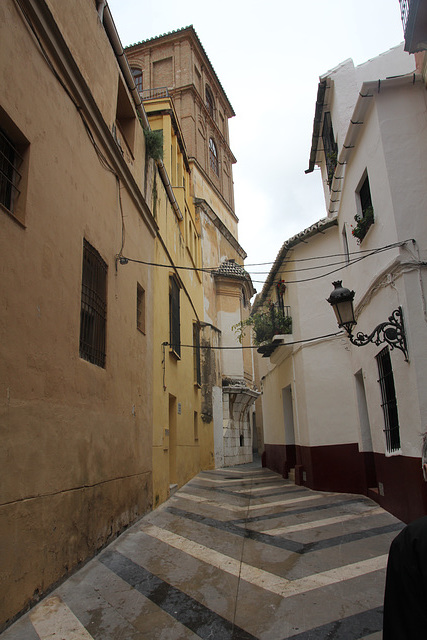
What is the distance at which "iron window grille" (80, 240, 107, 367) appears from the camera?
17.6ft

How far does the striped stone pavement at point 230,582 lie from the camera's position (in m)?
3.40

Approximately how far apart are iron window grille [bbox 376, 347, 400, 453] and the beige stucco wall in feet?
12.9

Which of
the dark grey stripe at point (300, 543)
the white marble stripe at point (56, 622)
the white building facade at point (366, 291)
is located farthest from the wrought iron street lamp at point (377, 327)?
the white marble stripe at point (56, 622)

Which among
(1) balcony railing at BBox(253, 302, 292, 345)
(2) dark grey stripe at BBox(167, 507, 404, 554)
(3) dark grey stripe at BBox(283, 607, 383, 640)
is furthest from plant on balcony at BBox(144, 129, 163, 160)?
(3) dark grey stripe at BBox(283, 607, 383, 640)

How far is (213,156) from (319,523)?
945 inches

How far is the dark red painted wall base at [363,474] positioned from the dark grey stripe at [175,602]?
313 cm

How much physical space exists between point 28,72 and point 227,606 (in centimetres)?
497

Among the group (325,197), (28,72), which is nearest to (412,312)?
(28,72)

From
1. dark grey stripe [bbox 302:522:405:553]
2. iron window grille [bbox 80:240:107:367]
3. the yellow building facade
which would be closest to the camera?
iron window grille [bbox 80:240:107:367]

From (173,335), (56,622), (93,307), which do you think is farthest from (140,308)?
(56,622)

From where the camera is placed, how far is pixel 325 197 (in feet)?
41.1

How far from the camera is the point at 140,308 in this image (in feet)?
27.0

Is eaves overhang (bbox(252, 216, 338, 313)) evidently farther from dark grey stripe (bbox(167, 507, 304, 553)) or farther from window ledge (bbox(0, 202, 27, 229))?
window ledge (bbox(0, 202, 27, 229))

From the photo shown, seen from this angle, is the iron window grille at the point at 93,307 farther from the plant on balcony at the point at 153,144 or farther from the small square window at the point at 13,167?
the plant on balcony at the point at 153,144
